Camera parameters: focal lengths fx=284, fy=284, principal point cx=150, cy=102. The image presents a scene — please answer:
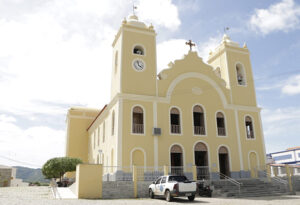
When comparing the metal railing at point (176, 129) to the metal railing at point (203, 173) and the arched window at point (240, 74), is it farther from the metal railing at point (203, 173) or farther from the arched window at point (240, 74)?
the arched window at point (240, 74)

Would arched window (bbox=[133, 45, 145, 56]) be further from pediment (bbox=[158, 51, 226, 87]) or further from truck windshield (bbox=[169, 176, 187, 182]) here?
truck windshield (bbox=[169, 176, 187, 182])

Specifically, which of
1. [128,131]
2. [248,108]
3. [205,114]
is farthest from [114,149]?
[248,108]

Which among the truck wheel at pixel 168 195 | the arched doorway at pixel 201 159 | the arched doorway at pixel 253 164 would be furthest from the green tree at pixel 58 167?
the arched doorway at pixel 253 164

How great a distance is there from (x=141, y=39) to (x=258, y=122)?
12.0 metres

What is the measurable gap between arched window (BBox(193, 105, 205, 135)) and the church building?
0.08m

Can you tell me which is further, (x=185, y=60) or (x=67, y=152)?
(x=67, y=152)

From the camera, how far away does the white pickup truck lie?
511 inches

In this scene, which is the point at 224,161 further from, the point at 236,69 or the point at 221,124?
the point at 236,69

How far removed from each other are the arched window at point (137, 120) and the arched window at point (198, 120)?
14.0 feet

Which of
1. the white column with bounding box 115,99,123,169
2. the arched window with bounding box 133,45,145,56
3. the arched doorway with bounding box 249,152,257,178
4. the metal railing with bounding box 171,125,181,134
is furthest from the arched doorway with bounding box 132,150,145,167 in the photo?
the arched doorway with bounding box 249,152,257,178

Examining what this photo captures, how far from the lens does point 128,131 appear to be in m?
19.4

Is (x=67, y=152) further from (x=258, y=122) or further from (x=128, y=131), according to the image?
(x=258, y=122)

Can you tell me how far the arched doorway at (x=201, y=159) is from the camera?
2031 cm

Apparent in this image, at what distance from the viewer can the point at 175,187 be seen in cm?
1298
